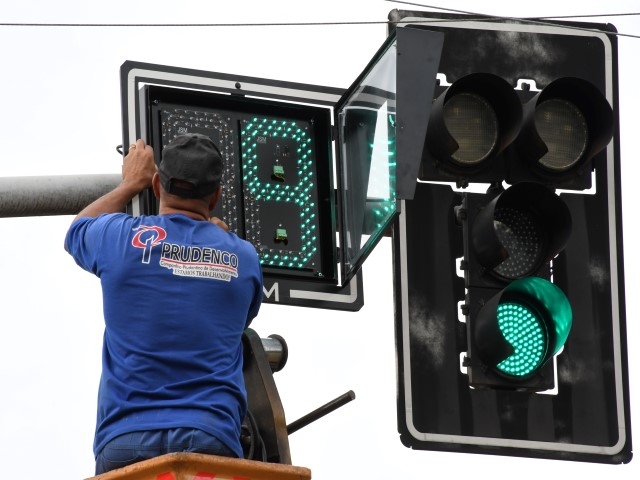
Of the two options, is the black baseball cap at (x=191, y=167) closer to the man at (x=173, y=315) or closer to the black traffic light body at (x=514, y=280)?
the man at (x=173, y=315)

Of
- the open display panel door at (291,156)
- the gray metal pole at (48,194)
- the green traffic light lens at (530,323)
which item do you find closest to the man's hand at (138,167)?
the gray metal pole at (48,194)

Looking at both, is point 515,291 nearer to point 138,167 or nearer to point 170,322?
point 138,167

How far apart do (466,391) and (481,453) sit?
273 millimetres

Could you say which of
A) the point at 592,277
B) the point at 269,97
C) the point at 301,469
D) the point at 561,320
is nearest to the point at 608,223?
the point at 592,277

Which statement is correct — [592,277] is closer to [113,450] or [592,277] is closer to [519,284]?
[519,284]

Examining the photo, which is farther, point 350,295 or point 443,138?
point 350,295

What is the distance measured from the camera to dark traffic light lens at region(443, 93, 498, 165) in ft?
27.9

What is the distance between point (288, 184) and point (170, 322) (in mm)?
1965

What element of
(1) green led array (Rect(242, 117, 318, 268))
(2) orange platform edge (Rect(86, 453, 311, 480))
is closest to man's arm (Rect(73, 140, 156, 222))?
(1) green led array (Rect(242, 117, 318, 268))

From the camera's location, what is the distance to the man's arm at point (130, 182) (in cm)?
788

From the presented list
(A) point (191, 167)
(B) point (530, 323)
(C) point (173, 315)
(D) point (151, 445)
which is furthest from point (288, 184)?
(D) point (151, 445)

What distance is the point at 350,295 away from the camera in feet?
29.9

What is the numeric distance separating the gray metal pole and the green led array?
3.13 ft

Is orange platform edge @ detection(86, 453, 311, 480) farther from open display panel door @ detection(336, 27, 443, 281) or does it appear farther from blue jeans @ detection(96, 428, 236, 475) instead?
open display panel door @ detection(336, 27, 443, 281)
